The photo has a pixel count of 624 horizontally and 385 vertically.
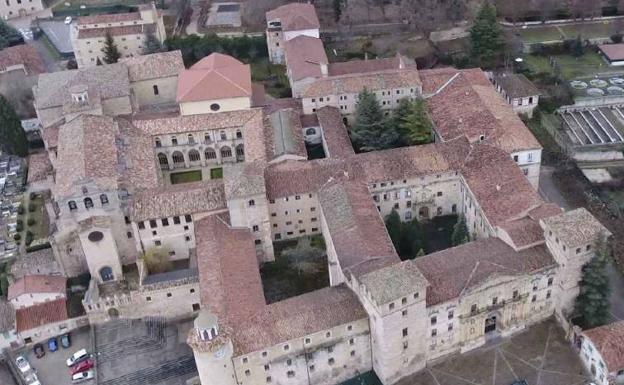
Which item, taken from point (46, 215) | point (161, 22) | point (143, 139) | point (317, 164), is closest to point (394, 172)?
point (317, 164)

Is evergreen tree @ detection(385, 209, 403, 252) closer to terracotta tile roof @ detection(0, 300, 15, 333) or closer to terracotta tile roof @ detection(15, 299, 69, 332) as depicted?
terracotta tile roof @ detection(15, 299, 69, 332)

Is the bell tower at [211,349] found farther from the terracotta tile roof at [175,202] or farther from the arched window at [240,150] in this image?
the arched window at [240,150]

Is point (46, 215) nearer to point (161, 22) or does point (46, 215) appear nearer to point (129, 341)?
point (129, 341)

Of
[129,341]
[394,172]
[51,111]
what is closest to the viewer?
[129,341]

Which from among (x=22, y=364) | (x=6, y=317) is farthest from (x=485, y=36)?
(x=22, y=364)

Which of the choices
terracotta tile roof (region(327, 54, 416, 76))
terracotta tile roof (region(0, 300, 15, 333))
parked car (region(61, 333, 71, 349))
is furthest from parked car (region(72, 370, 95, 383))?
terracotta tile roof (region(327, 54, 416, 76))

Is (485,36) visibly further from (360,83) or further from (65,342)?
(65,342)

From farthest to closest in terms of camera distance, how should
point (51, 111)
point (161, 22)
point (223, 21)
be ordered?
point (223, 21) < point (161, 22) < point (51, 111)

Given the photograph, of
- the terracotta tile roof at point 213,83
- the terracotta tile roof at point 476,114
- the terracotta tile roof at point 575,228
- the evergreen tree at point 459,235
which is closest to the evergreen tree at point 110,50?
the terracotta tile roof at point 213,83
